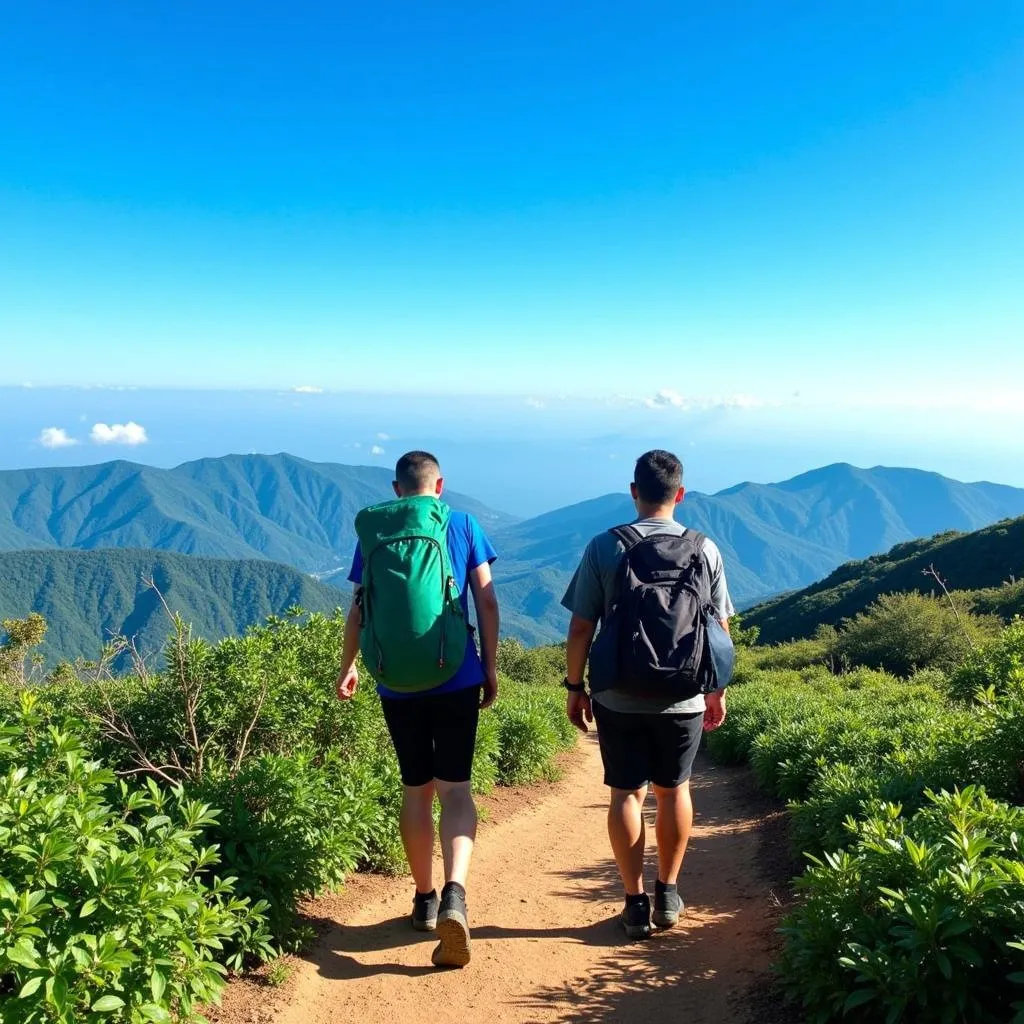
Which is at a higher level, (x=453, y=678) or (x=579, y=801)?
(x=453, y=678)

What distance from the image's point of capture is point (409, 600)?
11.3ft

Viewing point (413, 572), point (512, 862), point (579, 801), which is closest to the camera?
point (413, 572)

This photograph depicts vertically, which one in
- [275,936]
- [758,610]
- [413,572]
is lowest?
[758,610]

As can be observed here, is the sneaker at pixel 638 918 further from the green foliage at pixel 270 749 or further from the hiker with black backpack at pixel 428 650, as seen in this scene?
the green foliage at pixel 270 749

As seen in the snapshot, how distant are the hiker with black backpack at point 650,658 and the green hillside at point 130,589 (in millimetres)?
146777

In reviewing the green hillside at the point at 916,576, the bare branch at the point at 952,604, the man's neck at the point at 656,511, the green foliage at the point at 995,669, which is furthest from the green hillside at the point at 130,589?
the man's neck at the point at 656,511

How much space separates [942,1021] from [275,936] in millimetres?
2802

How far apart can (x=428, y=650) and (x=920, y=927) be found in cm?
209

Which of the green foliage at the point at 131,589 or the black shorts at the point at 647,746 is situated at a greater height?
the black shorts at the point at 647,746

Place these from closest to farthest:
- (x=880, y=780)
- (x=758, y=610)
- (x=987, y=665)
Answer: (x=880, y=780) → (x=987, y=665) → (x=758, y=610)

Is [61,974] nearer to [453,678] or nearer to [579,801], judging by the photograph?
[453,678]

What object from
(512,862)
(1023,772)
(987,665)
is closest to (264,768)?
(512,862)

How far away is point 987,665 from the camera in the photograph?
6.95m

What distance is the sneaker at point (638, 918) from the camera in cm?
376
